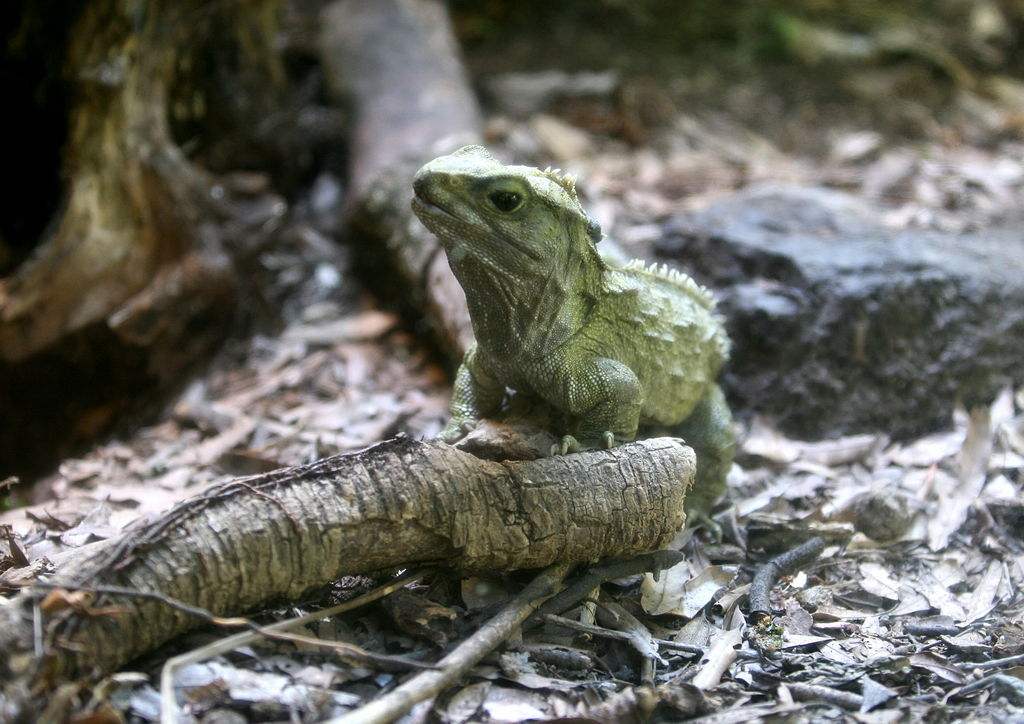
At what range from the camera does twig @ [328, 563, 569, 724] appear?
10.1 feet

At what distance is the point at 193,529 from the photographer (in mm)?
3340

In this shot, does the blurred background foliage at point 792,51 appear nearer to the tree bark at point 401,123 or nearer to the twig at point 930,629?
the tree bark at point 401,123

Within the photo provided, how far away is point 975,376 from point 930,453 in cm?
80

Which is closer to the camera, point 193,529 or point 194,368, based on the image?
point 193,529

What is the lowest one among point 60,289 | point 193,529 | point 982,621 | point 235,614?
point 982,621

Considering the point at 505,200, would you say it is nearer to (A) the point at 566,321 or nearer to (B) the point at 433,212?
(B) the point at 433,212

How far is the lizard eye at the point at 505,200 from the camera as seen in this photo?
3.94m

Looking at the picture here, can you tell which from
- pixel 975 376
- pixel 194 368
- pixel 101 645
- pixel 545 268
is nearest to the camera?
pixel 101 645

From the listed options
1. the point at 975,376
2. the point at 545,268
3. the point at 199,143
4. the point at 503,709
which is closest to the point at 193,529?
the point at 503,709

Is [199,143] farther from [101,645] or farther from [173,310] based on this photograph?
[101,645]

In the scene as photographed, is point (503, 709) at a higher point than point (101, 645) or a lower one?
lower

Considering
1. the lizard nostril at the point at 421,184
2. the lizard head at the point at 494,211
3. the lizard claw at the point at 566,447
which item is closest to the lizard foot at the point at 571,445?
the lizard claw at the point at 566,447

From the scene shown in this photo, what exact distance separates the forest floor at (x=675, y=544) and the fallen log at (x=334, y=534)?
215mm

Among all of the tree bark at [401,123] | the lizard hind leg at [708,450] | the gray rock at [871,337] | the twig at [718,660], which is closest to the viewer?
the twig at [718,660]
